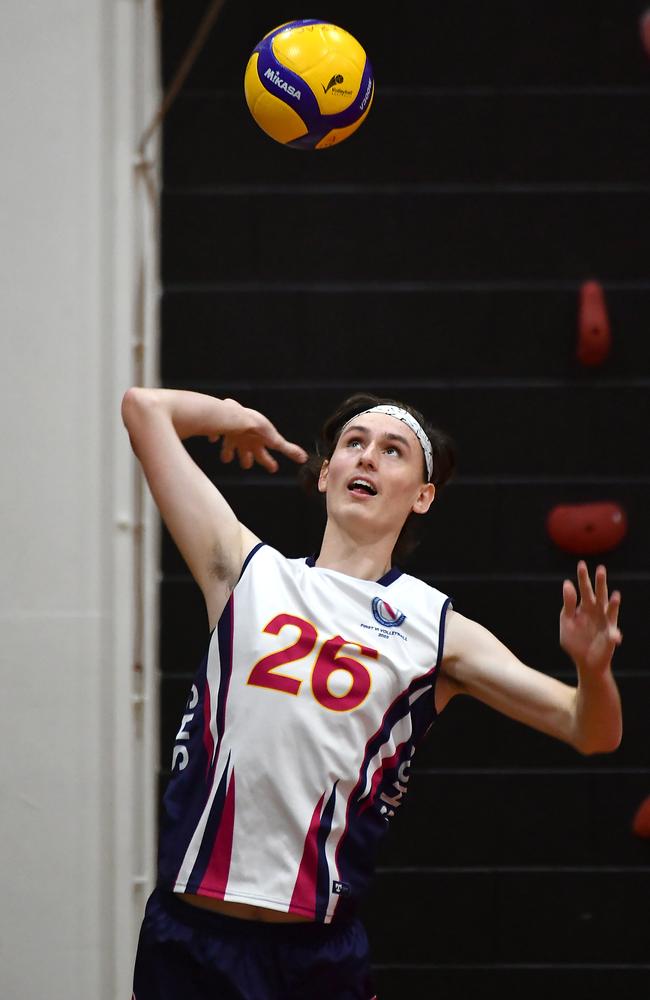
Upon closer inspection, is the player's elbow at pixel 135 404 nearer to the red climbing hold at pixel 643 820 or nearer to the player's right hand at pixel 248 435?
the player's right hand at pixel 248 435

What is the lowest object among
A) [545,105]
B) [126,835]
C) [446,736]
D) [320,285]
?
[126,835]

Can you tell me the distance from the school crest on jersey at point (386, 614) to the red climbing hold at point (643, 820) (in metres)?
1.41

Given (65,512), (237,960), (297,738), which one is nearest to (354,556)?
(297,738)

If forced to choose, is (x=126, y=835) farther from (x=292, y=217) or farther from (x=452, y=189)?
(x=452, y=189)

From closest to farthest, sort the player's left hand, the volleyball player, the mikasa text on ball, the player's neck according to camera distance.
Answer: the player's left hand < the volleyball player < the player's neck < the mikasa text on ball

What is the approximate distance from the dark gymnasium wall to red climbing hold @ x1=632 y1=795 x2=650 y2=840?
23 mm

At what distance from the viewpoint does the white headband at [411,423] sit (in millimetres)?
2426

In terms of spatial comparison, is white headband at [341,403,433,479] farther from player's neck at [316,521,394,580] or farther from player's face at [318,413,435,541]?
player's neck at [316,521,394,580]

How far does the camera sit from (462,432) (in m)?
3.30

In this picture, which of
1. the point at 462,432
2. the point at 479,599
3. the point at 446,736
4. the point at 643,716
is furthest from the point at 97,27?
the point at 643,716

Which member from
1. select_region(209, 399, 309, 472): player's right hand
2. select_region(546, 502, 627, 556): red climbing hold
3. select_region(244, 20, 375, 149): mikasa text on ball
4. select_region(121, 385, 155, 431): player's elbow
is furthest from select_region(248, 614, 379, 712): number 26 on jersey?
select_region(546, 502, 627, 556): red climbing hold

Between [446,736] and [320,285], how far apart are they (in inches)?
53.0

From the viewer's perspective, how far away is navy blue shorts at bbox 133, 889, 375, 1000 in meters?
2.00

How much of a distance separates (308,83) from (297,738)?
53.4 inches
